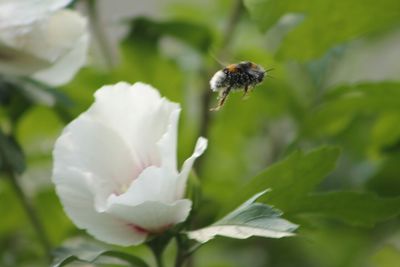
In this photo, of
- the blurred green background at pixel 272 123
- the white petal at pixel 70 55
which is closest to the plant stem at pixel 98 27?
the blurred green background at pixel 272 123

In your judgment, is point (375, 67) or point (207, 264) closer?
point (207, 264)

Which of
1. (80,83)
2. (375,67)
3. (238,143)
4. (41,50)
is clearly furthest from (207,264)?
(375,67)

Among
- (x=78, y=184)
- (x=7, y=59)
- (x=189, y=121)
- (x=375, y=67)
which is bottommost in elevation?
(x=78, y=184)

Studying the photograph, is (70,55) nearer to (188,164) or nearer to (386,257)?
(188,164)

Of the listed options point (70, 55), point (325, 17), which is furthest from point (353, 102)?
point (70, 55)

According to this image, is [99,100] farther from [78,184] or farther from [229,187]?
[229,187]

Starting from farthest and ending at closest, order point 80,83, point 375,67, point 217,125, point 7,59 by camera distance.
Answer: point 375,67 → point 217,125 → point 80,83 → point 7,59
